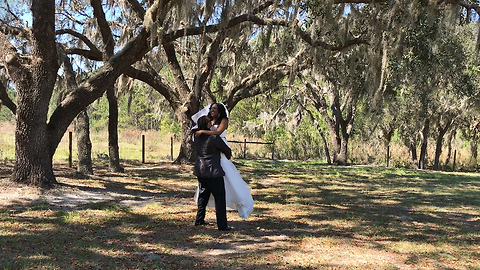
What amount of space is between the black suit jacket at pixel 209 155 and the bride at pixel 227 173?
0.09 m

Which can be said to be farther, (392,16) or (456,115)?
(456,115)

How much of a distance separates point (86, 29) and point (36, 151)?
776 cm

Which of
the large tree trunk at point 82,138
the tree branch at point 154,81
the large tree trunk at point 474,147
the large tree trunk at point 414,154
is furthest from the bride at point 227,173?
the large tree trunk at point 474,147

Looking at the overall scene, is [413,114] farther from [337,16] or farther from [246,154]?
[337,16]

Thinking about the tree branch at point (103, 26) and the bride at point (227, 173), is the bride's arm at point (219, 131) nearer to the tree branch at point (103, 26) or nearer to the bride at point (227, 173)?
the bride at point (227, 173)

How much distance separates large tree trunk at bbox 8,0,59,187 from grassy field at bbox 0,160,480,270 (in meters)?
0.37

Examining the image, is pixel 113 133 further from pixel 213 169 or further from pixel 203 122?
pixel 213 169

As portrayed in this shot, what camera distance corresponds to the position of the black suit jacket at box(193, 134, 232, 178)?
17.5 ft

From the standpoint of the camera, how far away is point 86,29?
46.7ft

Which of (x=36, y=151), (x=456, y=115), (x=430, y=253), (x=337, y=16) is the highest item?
(x=337, y=16)

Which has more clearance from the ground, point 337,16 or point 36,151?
point 337,16

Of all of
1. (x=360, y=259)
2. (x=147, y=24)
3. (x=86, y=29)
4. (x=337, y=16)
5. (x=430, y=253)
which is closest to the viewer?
(x=360, y=259)

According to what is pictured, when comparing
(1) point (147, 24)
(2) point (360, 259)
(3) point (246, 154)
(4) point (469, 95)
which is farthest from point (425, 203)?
(3) point (246, 154)

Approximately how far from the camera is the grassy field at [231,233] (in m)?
4.21
